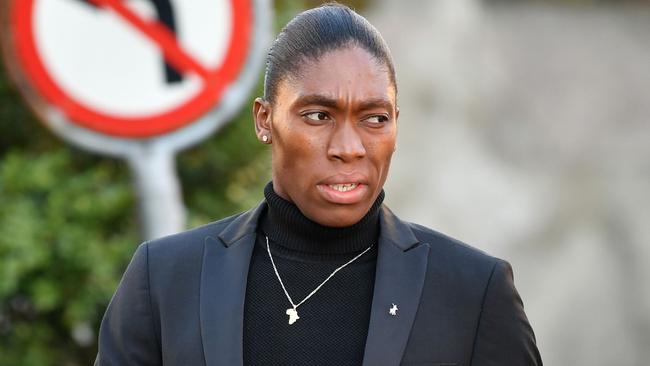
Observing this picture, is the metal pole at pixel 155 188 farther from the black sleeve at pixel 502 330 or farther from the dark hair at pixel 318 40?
the black sleeve at pixel 502 330

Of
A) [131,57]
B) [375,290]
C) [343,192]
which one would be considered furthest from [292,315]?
[131,57]

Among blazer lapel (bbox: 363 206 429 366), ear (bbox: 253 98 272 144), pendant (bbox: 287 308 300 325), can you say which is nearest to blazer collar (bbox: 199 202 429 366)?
blazer lapel (bbox: 363 206 429 366)

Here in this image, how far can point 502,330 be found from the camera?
293 centimetres

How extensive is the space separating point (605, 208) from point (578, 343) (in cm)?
225

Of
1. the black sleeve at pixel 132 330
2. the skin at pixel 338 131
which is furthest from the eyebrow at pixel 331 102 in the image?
the black sleeve at pixel 132 330

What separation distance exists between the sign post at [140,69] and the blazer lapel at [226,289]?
3.19 ft

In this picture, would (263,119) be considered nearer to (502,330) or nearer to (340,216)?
(340,216)

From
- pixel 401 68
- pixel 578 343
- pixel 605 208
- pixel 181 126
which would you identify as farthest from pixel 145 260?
pixel 401 68

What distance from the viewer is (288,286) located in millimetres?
2998

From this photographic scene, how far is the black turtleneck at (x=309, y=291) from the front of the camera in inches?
114

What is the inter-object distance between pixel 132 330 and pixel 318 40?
0.74m

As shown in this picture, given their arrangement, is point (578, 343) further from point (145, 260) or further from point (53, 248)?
point (145, 260)

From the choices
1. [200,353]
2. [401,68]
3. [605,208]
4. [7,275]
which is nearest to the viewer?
[200,353]

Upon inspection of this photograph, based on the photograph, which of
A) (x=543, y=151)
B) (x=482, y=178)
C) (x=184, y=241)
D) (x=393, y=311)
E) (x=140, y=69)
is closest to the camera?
(x=393, y=311)
